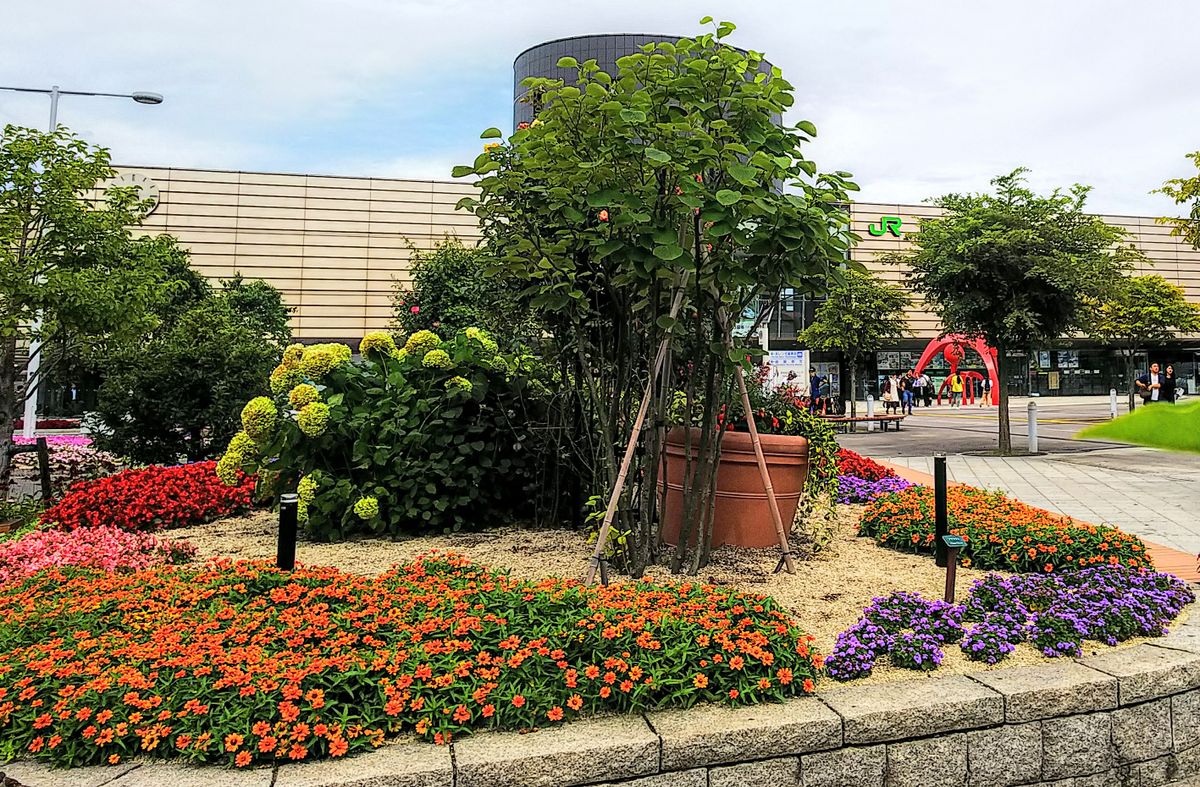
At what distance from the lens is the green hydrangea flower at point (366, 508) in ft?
17.4

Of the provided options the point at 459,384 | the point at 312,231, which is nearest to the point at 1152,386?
the point at 459,384

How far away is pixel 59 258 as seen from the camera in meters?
7.49

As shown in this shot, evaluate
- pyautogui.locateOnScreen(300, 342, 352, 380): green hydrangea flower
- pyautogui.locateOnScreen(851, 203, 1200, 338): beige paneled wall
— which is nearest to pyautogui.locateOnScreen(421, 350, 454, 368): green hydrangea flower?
pyautogui.locateOnScreen(300, 342, 352, 380): green hydrangea flower

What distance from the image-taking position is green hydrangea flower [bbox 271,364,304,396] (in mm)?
5898

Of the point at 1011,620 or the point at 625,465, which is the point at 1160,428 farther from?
the point at 625,465

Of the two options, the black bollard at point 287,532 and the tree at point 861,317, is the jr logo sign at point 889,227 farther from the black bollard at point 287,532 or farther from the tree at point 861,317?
the black bollard at point 287,532

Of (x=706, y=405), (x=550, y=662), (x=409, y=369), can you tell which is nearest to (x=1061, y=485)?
(x=706, y=405)

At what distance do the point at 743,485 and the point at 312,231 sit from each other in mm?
45584

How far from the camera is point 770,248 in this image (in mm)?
3889

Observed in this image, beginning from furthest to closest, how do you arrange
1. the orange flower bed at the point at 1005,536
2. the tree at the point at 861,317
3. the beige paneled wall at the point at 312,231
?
1. the beige paneled wall at the point at 312,231
2. the tree at the point at 861,317
3. the orange flower bed at the point at 1005,536

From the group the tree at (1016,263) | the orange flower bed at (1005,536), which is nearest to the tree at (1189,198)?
the tree at (1016,263)

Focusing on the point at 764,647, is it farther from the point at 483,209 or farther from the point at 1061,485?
the point at 1061,485

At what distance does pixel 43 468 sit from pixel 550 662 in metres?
6.58

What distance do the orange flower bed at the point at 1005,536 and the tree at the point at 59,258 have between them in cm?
670
